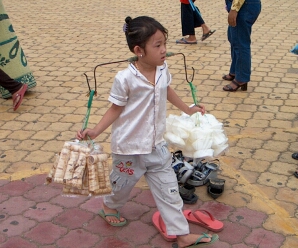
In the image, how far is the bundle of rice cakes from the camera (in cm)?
288

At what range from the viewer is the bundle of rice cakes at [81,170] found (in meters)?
2.88

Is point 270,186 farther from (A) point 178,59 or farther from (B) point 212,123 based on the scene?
(A) point 178,59

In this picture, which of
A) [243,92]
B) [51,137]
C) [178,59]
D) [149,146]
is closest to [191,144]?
[149,146]

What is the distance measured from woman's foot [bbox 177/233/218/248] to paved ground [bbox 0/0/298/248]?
138mm

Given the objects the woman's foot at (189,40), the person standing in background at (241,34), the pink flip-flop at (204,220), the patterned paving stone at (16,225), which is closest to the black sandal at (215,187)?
the pink flip-flop at (204,220)

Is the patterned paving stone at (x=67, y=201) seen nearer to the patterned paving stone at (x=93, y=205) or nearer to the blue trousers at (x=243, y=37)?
the patterned paving stone at (x=93, y=205)

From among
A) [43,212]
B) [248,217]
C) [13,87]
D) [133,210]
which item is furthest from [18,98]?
[248,217]

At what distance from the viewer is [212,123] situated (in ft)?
11.7

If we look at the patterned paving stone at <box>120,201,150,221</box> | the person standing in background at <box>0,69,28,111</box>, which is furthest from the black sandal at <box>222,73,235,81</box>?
the patterned paving stone at <box>120,201,150,221</box>

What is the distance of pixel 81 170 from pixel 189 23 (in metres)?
5.55

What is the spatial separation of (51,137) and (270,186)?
2164 mm

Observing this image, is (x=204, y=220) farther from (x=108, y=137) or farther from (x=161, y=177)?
(x=108, y=137)

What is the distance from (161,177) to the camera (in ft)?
10.0

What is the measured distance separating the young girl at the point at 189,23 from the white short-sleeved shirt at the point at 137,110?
504 centimetres
